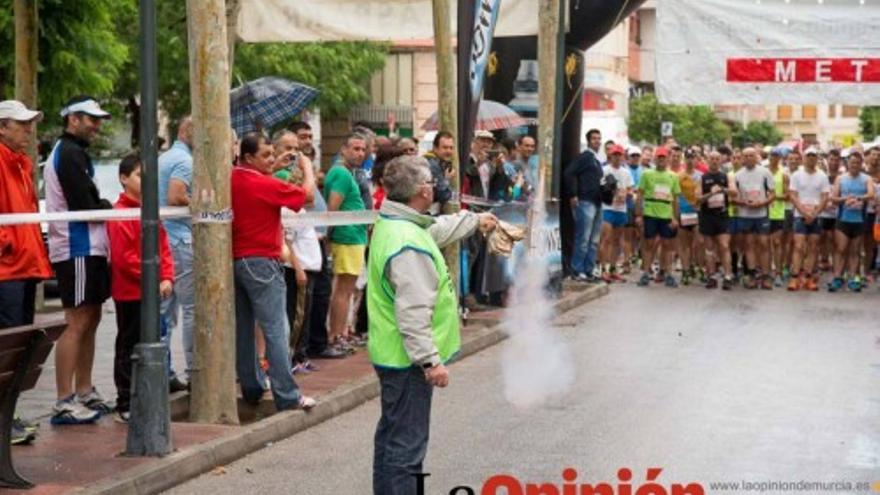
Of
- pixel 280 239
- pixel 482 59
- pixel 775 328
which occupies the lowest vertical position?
pixel 775 328

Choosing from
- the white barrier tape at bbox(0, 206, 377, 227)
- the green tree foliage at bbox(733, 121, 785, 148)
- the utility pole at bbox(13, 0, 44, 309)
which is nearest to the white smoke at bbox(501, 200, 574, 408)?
the white barrier tape at bbox(0, 206, 377, 227)

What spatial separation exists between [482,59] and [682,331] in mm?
3559

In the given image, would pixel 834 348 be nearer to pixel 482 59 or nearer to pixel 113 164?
pixel 482 59

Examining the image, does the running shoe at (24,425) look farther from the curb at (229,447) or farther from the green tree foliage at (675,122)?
the green tree foliage at (675,122)

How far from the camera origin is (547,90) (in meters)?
21.4

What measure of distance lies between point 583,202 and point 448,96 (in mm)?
7149

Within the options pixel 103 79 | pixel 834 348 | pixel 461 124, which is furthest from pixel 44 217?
pixel 103 79

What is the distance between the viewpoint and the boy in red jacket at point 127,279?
36.3 ft

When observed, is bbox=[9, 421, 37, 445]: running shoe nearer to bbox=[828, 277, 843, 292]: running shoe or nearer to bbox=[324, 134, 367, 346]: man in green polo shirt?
bbox=[324, 134, 367, 346]: man in green polo shirt

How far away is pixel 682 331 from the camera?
714 inches

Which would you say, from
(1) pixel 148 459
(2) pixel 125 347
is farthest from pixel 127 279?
(1) pixel 148 459

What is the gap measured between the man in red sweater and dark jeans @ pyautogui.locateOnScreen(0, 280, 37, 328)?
5.48 ft

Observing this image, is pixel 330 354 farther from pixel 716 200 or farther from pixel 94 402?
pixel 716 200

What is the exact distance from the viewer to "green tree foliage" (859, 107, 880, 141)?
7093cm
